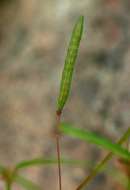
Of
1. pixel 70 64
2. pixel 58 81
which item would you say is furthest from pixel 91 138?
pixel 58 81

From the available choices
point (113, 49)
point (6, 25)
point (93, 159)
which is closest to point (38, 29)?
point (6, 25)

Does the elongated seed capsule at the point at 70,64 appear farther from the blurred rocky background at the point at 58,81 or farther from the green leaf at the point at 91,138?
the blurred rocky background at the point at 58,81

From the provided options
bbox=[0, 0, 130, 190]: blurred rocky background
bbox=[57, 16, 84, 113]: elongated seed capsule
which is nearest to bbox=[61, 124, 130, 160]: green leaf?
bbox=[57, 16, 84, 113]: elongated seed capsule

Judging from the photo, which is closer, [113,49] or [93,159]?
[93,159]

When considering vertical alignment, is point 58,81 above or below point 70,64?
below

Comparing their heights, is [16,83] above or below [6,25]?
below

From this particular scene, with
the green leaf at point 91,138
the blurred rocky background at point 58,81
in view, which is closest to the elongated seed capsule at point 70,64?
the green leaf at point 91,138

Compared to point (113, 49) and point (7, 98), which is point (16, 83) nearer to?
point (7, 98)

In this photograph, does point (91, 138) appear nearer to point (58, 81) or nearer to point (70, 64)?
point (70, 64)
